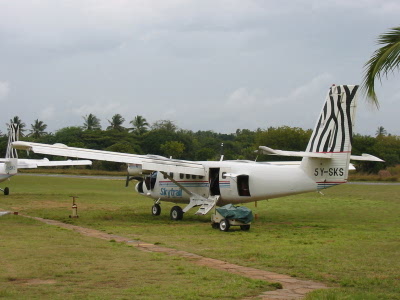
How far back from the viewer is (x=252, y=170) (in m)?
23.4

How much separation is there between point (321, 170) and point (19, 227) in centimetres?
1123

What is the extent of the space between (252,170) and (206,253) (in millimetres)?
9037

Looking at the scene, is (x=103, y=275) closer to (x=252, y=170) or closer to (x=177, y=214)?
(x=252, y=170)

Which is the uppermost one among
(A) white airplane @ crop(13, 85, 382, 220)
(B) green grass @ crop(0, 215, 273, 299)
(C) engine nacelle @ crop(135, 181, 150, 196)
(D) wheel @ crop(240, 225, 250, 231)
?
(A) white airplane @ crop(13, 85, 382, 220)

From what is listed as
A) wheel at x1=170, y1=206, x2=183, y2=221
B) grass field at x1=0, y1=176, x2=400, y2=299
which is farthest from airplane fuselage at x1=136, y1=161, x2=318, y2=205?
grass field at x1=0, y1=176, x2=400, y2=299

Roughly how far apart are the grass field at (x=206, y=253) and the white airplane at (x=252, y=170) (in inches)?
50.1

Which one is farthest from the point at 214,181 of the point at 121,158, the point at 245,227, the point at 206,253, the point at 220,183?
the point at 206,253

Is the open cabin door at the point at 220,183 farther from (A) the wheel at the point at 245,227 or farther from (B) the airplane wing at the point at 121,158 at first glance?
(A) the wheel at the point at 245,227

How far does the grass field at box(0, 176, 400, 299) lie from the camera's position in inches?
405

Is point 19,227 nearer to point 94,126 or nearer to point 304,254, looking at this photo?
point 304,254

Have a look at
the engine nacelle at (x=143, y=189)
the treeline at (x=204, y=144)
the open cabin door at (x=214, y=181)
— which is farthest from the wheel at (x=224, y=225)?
the treeline at (x=204, y=144)

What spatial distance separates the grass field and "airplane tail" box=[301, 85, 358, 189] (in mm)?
2011

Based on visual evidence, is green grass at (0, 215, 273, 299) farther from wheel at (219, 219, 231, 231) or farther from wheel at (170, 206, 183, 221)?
wheel at (170, 206, 183, 221)

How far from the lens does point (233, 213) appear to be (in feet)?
66.5
